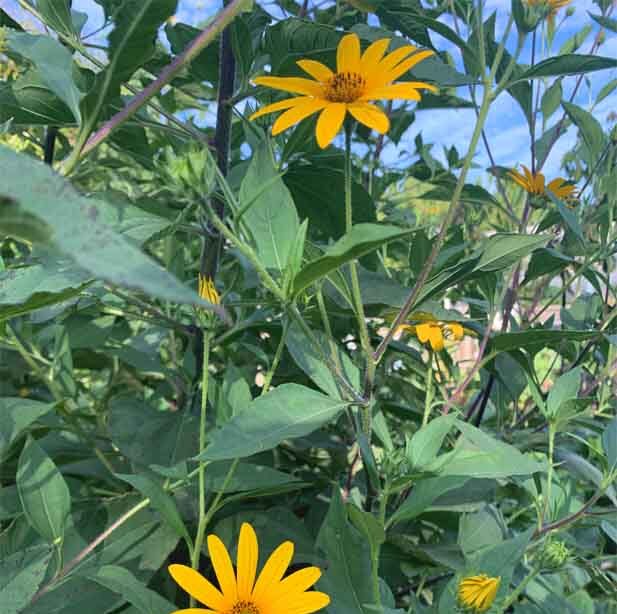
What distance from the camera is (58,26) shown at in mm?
491

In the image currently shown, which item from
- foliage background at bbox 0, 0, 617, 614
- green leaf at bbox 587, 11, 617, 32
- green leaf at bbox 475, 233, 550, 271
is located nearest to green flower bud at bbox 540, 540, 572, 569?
foliage background at bbox 0, 0, 617, 614

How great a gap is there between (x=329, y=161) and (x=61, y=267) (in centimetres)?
32

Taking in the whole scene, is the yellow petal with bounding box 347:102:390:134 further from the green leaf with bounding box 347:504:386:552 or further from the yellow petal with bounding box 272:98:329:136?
the green leaf with bounding box 347:504:386:552

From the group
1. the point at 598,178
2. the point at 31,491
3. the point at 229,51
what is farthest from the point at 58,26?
the point at 598,178

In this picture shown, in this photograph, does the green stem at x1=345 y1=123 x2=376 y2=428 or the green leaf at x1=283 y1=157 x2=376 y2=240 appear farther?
the green leaf at x1=283 y1=157 x2=376 y2=240

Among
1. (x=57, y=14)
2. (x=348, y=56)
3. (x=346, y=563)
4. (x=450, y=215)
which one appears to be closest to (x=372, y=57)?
(x=348, y=56)

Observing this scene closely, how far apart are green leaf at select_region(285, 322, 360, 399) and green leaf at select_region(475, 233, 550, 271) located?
0.39 ft

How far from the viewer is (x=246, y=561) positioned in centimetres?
46

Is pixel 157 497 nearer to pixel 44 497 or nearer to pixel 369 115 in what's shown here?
pixel 44 497

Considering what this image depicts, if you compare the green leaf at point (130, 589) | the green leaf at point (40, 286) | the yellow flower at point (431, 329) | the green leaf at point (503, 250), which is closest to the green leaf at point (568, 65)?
the green leaf at point (503, 250)

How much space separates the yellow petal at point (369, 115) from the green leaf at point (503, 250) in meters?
0.12

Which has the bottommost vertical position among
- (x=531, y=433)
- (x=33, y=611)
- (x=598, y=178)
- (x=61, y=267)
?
(x=33, y=611)

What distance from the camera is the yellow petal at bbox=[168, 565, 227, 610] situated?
420 millimetres

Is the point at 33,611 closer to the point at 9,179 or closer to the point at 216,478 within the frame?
the point at 216,478
